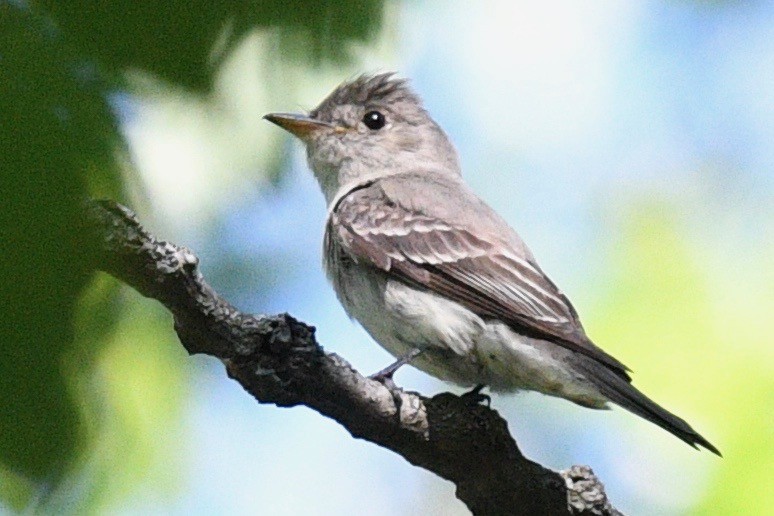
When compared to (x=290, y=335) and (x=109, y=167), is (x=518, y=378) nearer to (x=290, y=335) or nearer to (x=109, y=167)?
(x=290, y=335)

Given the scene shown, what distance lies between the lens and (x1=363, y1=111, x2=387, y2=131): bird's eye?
525cm

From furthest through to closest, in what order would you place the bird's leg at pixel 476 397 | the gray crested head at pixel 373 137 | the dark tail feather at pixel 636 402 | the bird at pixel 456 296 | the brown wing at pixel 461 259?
the gray crested head at pixel 373 137
the brown wing at pixel 461 259
the bird at pixel 456 296
the bird's leg at pixel 476 397
the dark tail feather at pixel 636 402

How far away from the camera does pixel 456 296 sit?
12.2ft

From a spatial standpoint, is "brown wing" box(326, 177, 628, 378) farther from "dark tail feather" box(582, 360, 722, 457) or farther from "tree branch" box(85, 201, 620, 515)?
"tree branch" box(85, 201, 620, 515)

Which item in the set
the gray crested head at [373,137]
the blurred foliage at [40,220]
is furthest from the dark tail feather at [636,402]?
the blurred foliage at [40,220]

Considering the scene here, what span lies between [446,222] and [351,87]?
1370 mm

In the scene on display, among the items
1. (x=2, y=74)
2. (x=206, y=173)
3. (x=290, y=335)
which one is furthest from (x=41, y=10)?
(x=290, y=335)

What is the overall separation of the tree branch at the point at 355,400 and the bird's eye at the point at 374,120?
238cm

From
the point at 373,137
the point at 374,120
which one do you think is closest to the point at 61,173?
the point at 373,137

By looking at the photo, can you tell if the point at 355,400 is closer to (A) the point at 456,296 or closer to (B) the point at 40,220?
(A) the point at 456,296

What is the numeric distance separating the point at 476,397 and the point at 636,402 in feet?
2.04

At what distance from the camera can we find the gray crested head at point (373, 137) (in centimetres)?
501

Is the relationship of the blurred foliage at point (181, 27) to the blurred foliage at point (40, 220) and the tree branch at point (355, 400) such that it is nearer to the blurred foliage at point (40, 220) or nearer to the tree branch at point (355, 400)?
the blurred foliage at point (40, 220)

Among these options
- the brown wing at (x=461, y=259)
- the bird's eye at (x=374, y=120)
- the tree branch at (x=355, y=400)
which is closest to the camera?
the tree branch at (x=355, y=400)
